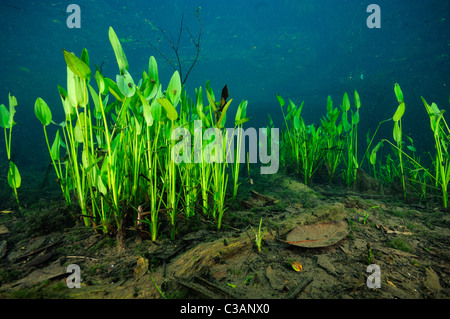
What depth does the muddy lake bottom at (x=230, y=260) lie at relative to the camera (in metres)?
0.68

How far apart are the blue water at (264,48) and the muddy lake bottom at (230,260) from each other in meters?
7.77

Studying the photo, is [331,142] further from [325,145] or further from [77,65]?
[77,65]

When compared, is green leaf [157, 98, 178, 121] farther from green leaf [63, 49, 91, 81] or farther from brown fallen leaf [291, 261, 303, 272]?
brown fallen leaf [291, 261, 303, 272]

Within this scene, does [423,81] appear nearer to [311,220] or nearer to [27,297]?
[311,220]

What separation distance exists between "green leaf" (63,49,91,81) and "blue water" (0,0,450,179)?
854 cm

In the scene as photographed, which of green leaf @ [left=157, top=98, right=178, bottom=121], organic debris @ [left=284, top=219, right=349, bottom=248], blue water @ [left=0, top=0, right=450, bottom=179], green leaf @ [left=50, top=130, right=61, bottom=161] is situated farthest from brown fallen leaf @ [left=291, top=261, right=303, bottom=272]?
blue water @ [left=0, top=0, right=450, bottom=179]

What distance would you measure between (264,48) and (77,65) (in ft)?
125

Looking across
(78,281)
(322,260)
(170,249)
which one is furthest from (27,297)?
(322,260)

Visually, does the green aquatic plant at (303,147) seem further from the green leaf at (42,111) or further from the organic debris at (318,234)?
the green leaf at (42,111)

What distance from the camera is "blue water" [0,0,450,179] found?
8008 millimetres

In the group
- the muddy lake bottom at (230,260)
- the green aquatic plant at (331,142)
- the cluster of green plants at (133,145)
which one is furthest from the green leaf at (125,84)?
the green aquatic plant at (331,142)

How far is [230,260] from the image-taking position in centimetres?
90

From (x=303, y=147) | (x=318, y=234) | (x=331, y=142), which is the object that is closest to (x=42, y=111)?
(x=318, y=234)

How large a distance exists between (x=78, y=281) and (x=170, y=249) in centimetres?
37
